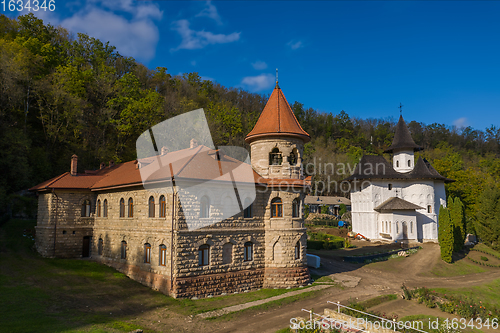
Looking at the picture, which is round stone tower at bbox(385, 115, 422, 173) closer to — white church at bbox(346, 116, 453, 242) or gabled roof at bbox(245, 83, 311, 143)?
white church at bbox(346, 116, 453, 242)

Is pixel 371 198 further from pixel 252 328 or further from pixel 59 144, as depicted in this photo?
pixel 59 144

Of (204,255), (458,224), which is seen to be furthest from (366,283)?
(458,224)

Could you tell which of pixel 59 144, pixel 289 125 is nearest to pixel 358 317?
pixel 289 125

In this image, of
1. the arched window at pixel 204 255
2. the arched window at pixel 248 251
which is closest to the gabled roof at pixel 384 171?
the arched window at pixel 248 251

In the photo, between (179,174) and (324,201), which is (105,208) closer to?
(179,174)

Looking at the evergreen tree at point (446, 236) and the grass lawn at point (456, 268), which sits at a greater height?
the evergreen tree at point (446, 236)

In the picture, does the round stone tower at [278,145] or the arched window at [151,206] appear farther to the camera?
the round stone tower at [278,145]

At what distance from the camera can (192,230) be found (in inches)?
732

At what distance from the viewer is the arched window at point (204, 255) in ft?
62.6

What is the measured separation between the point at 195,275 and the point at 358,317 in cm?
901

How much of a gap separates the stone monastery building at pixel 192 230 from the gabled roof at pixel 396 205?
22892 mm

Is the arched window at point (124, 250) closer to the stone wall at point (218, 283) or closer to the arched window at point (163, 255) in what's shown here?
the arched window at point (163, 255)

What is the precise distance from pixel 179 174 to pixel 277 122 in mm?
8594

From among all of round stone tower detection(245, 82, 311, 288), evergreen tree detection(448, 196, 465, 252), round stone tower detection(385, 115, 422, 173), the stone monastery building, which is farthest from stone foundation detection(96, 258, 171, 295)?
round stone tower detection(385, 115, 422, 173)
